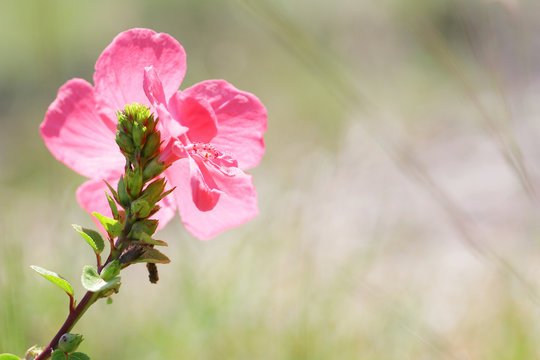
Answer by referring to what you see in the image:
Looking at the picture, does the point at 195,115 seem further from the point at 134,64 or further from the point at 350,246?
the point at 350,246

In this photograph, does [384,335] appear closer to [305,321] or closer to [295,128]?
[305,321]

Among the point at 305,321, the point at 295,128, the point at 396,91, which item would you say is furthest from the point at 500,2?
the point at 396,91

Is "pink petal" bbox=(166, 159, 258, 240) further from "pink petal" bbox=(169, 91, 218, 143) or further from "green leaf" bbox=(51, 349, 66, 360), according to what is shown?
"green leaf" bbox=(51, 349, 66, 360)

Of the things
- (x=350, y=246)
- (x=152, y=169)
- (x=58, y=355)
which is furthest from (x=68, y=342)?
(x=350, y=246)

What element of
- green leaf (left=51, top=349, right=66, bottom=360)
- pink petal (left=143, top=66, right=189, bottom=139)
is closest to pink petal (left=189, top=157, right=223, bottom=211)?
pink petal (left=143, top=66, right=189, bottom=139)

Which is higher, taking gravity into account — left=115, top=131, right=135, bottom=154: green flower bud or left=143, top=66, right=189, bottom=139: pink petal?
left=143, top=66, right=189, bottom=139: pink petal

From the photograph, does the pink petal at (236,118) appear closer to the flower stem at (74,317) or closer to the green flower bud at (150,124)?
the green flower bud at (150,124)

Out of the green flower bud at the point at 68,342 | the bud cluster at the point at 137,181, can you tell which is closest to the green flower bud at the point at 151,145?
the bud cluster at the point at 137,181

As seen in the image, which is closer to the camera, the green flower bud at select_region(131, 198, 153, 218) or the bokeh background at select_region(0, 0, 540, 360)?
the green flower bud at select_region(131, 198, 153, 218)
